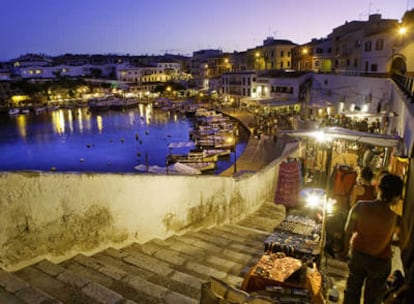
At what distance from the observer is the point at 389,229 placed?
328cm

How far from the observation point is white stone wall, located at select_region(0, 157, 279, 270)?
4020 mm

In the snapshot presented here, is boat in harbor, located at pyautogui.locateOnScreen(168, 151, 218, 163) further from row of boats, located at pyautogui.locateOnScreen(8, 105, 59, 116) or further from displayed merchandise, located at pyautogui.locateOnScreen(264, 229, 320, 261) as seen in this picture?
row of boats, located at pyautogui.locateOnScreen(8, 105, 59, 116)

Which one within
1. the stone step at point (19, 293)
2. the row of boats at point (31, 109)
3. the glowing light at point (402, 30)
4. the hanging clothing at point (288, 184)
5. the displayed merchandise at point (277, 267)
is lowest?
the row of boats at point (31, 109)

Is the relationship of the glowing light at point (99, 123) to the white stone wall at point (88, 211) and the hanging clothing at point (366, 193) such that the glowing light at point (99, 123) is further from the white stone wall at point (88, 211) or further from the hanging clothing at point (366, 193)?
the hanging clothing at point (366, 193)

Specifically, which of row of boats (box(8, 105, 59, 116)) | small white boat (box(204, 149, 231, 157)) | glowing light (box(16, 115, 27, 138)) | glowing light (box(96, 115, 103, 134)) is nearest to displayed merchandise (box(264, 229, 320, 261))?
small white boat (box(204, 149, 231, 157))

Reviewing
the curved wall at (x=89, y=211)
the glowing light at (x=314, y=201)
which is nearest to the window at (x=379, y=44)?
the glowing light at (x=314, y=201)

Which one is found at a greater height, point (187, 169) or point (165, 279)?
point (165, 279)

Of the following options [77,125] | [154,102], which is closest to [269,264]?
[77,125]

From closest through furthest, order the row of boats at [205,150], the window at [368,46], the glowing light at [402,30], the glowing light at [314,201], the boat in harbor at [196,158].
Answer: the glowing light at [314,201], the glowing light at [402,30], the row of boats at [205,150], the boat in harbor at [196,158], the window at [368,46]

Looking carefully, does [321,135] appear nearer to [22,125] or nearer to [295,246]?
[295,246]

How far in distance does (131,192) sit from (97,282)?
1.85 meters

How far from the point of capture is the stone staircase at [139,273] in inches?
133

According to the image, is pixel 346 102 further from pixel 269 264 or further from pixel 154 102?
pixel 154 102

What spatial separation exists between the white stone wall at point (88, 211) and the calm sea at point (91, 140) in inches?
865
